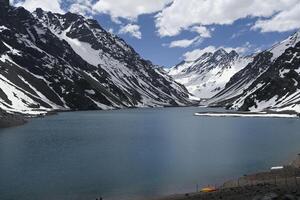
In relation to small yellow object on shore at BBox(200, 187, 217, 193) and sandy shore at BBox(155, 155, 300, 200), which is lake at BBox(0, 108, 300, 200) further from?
sandy shore at BBox(155, 155, 300, 200)

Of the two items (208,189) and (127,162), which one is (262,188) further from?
(127,162)

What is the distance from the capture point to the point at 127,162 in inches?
3627

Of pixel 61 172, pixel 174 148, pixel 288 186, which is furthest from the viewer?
pixel 174 148

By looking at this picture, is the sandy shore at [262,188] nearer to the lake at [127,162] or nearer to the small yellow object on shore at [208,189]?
the small yellow object on shore at [208,189]

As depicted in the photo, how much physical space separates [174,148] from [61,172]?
3838cm

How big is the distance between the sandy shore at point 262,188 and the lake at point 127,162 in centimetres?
437

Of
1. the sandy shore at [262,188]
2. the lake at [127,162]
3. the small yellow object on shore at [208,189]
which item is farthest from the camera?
the lake at [127,162]

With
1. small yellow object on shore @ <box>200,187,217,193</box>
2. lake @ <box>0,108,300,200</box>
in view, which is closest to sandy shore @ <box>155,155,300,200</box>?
small yellow object on shore @ <box>200,187,217,193</box>

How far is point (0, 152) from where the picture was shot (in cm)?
10719

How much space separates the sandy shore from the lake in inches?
172

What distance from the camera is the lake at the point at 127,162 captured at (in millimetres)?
68375

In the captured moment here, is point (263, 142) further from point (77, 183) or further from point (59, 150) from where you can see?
point (77, 183)

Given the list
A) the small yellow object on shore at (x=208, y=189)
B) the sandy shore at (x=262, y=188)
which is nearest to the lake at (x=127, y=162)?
the small yellow object on shore at (x=208, y=189)

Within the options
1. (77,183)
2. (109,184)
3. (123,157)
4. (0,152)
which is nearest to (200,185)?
(109,184)
